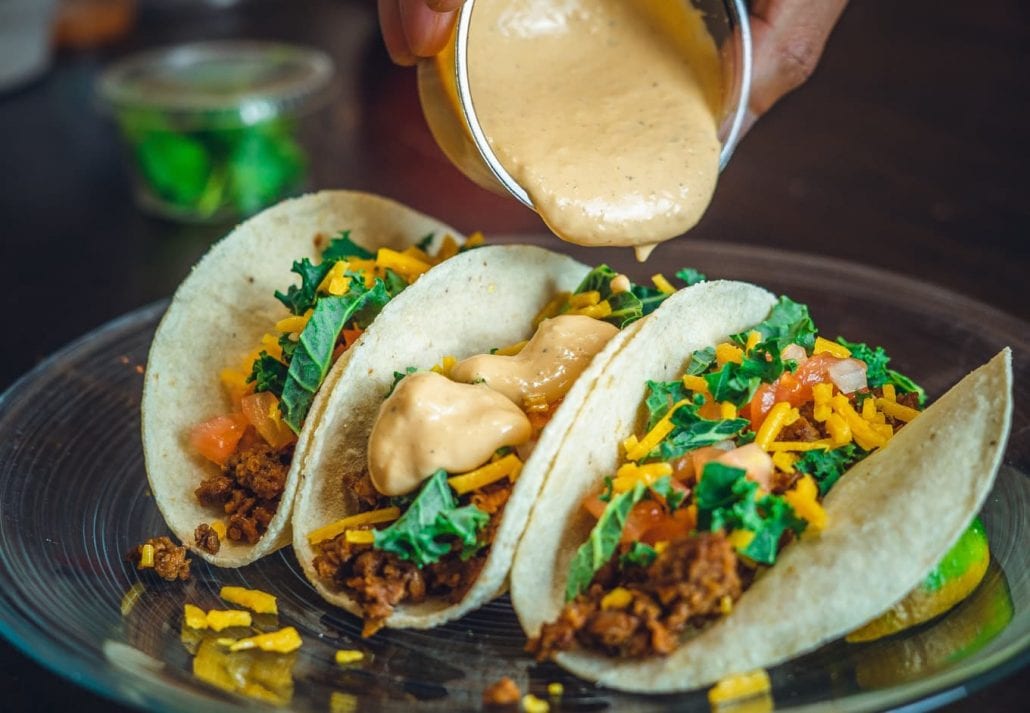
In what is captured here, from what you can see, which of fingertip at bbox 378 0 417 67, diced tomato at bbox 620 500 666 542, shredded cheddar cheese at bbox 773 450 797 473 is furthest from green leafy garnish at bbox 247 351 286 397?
shredded cheddar cheese at bbox 773 450 797 473

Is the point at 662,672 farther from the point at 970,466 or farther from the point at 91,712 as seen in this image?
the point at 91,712

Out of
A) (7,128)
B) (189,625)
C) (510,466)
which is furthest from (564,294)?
(7,128)

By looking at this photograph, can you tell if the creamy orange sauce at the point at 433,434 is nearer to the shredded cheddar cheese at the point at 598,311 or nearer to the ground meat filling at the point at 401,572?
the ground meat filling at the point at 401,572

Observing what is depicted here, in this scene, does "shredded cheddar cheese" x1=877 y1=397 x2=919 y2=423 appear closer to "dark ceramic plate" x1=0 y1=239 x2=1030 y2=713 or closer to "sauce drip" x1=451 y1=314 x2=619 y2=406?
"dark ceramic plate" x1=0 y1=239 x2=1030 y2=713

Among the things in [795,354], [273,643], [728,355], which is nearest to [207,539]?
[273,643]

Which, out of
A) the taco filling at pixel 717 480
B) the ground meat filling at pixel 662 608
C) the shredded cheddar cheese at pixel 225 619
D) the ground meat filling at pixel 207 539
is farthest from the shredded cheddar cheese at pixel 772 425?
the ground meat filling at pixel 207 539
